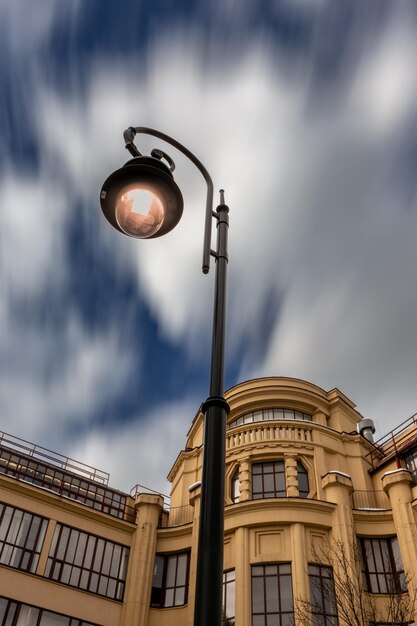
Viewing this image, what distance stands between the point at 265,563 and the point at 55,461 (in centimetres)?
1356

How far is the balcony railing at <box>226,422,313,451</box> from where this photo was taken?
27844mm

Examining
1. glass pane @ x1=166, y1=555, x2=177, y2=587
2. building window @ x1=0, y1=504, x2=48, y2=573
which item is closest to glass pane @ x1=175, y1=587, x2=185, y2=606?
glass pane @ x1=166, y1=555, x2=177, y2=587

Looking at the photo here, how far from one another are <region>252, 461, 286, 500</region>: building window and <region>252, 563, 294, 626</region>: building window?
375cm

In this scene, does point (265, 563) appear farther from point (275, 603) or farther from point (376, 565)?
point (376, 565)

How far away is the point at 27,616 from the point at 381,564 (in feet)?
48.1

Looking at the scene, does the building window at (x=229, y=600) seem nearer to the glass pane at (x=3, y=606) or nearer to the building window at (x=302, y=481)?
the building window at (x=302, y=481)

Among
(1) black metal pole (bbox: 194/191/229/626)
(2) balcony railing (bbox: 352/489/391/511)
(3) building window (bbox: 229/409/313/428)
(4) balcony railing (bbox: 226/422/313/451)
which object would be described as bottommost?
(1) black metal pole (bbox: 194/191/229/626)

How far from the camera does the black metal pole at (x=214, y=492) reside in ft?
11.9

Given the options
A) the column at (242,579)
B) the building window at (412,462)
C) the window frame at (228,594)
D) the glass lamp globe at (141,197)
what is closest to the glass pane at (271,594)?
the column at (242,579)

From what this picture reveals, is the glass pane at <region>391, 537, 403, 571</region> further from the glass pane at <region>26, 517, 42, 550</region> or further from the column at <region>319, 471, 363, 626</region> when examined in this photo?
the glass pane at <region>26, 517, 42, 550</region>

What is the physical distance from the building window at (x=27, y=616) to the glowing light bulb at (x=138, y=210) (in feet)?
70.1

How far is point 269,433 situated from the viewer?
27969 mm

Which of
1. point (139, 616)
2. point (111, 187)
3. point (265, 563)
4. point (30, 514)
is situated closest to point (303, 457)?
point (265, 563)

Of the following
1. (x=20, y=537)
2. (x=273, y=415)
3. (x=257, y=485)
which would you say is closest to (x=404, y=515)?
(x=257, y=485)
